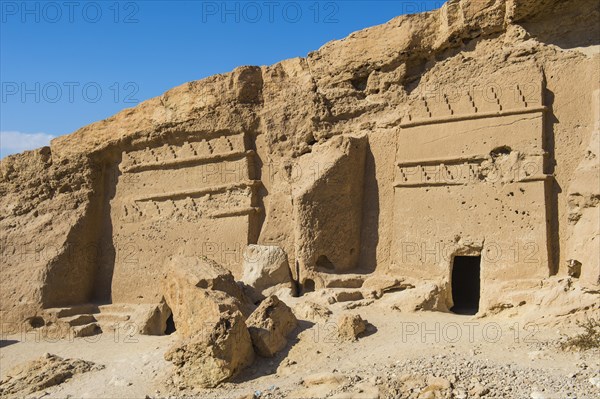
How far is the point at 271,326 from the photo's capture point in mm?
8875

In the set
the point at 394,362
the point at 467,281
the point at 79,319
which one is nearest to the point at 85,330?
the point at 79,319

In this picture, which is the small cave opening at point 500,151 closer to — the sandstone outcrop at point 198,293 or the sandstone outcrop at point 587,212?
the sandstone outcrop at point 587,212

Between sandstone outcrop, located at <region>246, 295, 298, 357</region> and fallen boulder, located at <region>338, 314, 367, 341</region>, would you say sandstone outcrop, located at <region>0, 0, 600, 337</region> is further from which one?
fallen boulder, located at <region>338, 314, 367, 341</region>

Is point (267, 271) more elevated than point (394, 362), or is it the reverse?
point (267, 271)

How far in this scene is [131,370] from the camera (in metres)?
9.36

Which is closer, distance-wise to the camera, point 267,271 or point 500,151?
point 500,151

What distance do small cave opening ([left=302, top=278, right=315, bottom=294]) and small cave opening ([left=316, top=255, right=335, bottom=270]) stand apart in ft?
1.13

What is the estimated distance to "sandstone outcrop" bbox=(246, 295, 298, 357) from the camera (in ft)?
28.6

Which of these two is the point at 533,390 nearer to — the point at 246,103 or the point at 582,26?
the point at 582,26

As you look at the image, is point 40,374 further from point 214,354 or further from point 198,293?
point 214,354

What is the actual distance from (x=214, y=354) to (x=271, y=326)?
1.05 m

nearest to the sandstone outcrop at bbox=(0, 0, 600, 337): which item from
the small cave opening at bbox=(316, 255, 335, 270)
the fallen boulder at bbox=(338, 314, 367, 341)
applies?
the small cave opening at bbox=(316, 255, 335, 270)

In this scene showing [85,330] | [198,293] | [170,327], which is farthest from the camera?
[170,327]

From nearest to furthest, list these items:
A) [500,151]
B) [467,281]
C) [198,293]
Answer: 1. [198,293]
2. [500,151]
3. [467,281]
